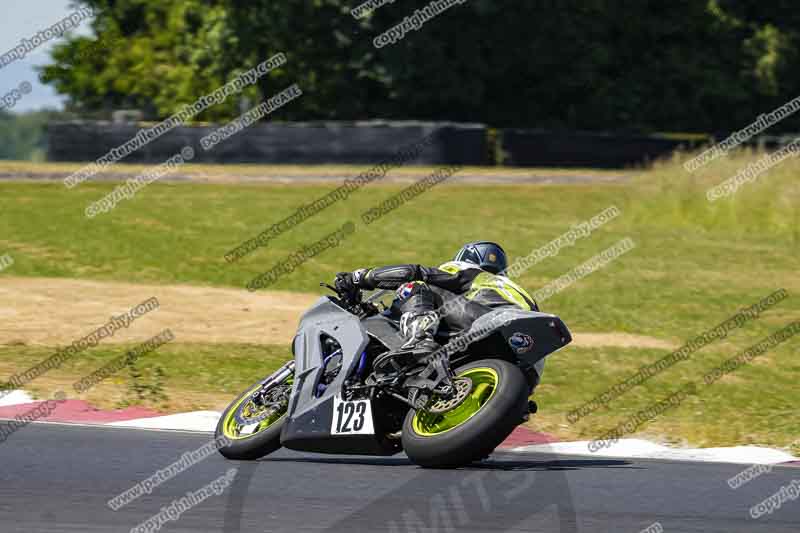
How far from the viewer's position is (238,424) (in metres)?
9.09

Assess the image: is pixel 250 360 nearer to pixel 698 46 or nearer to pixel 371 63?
pixel 371 63

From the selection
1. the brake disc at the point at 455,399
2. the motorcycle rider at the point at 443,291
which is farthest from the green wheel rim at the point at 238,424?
the brake disc at the point at 455,399

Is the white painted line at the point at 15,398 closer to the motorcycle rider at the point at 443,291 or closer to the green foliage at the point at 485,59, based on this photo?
the motorcycle rider at the point at 443,291

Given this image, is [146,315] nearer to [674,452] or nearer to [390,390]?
[674,452]

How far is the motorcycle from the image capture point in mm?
8094

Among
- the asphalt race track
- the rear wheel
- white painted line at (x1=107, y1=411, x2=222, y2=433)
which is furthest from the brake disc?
white painted line at (x1=107, y1=411, x2=222, y2=433)

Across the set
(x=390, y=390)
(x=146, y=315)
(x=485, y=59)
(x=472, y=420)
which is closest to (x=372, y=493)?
(x=472, y=420)

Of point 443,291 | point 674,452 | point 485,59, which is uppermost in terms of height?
point 443,291

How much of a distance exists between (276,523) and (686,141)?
37.3 m

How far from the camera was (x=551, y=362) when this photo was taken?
50.1ft

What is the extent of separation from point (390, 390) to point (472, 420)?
73 centimetres

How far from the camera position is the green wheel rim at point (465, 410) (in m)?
8.17

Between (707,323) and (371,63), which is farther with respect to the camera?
(371,63)

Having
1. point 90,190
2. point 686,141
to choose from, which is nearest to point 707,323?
point 90,190
